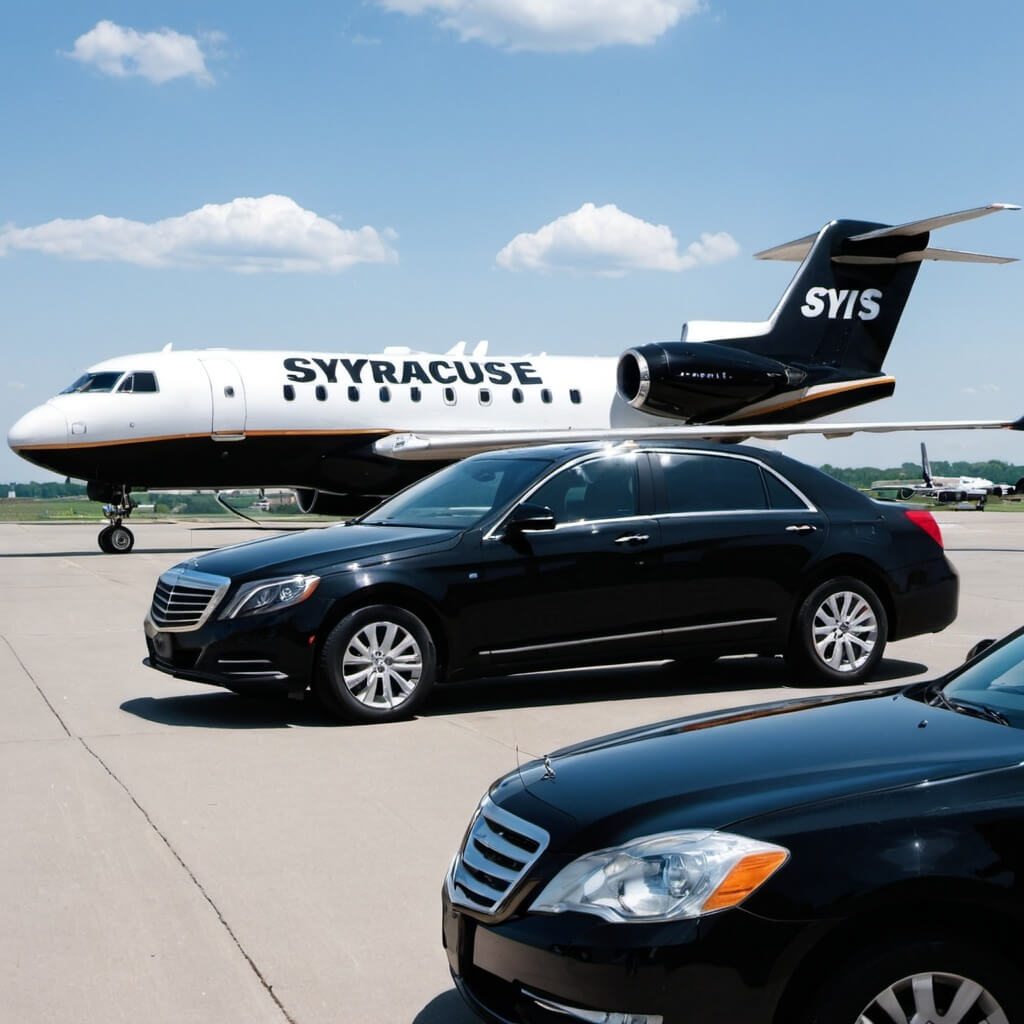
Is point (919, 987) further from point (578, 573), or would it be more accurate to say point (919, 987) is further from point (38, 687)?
point (38, 687)

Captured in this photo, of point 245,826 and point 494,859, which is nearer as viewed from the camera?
point 494,859

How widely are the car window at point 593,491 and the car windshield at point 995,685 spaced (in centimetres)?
452

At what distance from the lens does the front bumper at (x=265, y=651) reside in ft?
25.8

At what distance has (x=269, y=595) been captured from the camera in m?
7.96

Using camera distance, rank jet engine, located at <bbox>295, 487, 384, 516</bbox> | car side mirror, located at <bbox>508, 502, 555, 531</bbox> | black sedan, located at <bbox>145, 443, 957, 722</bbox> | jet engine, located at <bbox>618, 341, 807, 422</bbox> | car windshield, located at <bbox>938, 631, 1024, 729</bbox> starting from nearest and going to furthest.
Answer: car windshield, located at <bbox>938, 631, 1024, 729</bbox> < black sedan, located at <bbox>145, 443, 957, 722</bbox> < car side mirror, located at <bbox>508, 502, 555, 531</bbox> < jet engine, located at <bbox>618, 341, 807, 422</bbox> < jet engine, located at <bbox>295, 487, 384, 516</bbox>

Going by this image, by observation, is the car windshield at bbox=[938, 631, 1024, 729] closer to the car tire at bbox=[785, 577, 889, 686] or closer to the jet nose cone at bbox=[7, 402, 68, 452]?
the car tire at bbox=[785, 577, 889, 686]

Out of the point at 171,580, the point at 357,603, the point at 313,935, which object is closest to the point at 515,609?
the point at 357,603

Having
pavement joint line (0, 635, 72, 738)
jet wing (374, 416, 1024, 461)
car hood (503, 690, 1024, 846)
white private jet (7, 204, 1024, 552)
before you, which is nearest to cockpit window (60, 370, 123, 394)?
white private jet (7, 204, 1024, 552)

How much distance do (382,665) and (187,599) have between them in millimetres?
1247

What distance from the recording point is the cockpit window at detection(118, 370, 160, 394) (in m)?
23.7

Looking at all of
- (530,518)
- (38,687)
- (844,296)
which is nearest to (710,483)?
(530,518)

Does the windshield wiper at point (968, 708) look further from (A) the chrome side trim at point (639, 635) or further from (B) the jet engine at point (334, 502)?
(B) the jet engine at point (334, 502)

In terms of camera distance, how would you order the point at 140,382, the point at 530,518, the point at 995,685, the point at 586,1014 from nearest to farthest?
the point at 586,1014 → the point at 995,685 → the point at 530,518 → the point at 140,382

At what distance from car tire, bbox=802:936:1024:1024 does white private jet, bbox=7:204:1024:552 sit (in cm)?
1841
